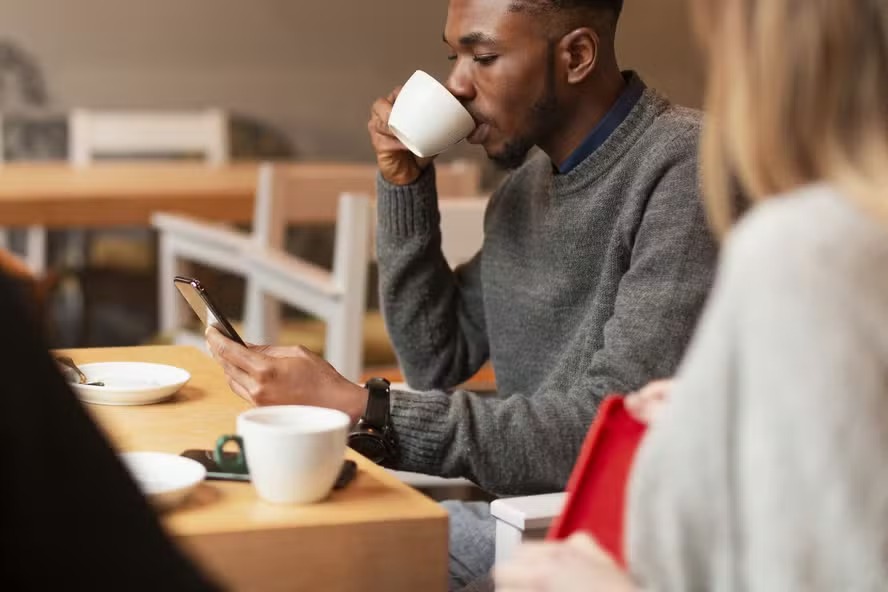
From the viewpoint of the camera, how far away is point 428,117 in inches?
67.3

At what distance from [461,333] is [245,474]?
84 cm

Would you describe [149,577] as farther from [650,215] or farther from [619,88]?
[619,88]

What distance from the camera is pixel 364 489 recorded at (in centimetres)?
114

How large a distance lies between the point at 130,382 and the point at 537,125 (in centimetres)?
60

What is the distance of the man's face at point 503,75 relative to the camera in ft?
5.41

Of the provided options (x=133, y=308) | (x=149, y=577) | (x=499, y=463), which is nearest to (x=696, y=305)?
(x=499, y=463)

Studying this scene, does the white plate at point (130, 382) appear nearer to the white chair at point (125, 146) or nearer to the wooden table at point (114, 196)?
the wooden table at point (114, 196)

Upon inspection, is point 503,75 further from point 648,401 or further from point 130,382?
point 648,401

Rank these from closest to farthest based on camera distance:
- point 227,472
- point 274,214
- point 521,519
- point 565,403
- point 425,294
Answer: point 227,472, point 521,519, point 565,403, point 425,294, point 274,214

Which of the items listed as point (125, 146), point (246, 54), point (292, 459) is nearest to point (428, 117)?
point (292, 459)

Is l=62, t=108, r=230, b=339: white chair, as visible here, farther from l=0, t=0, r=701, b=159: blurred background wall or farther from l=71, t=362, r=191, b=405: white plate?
l=71, t=362, r=191, b=405: white plate

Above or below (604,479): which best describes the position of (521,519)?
below

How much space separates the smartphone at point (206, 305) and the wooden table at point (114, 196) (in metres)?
1.84

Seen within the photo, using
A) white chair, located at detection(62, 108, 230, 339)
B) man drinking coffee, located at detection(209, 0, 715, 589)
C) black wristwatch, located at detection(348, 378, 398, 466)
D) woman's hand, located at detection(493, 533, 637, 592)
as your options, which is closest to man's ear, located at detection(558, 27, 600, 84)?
man drinking coffee, located at detection(209, 0, 715, 589)
